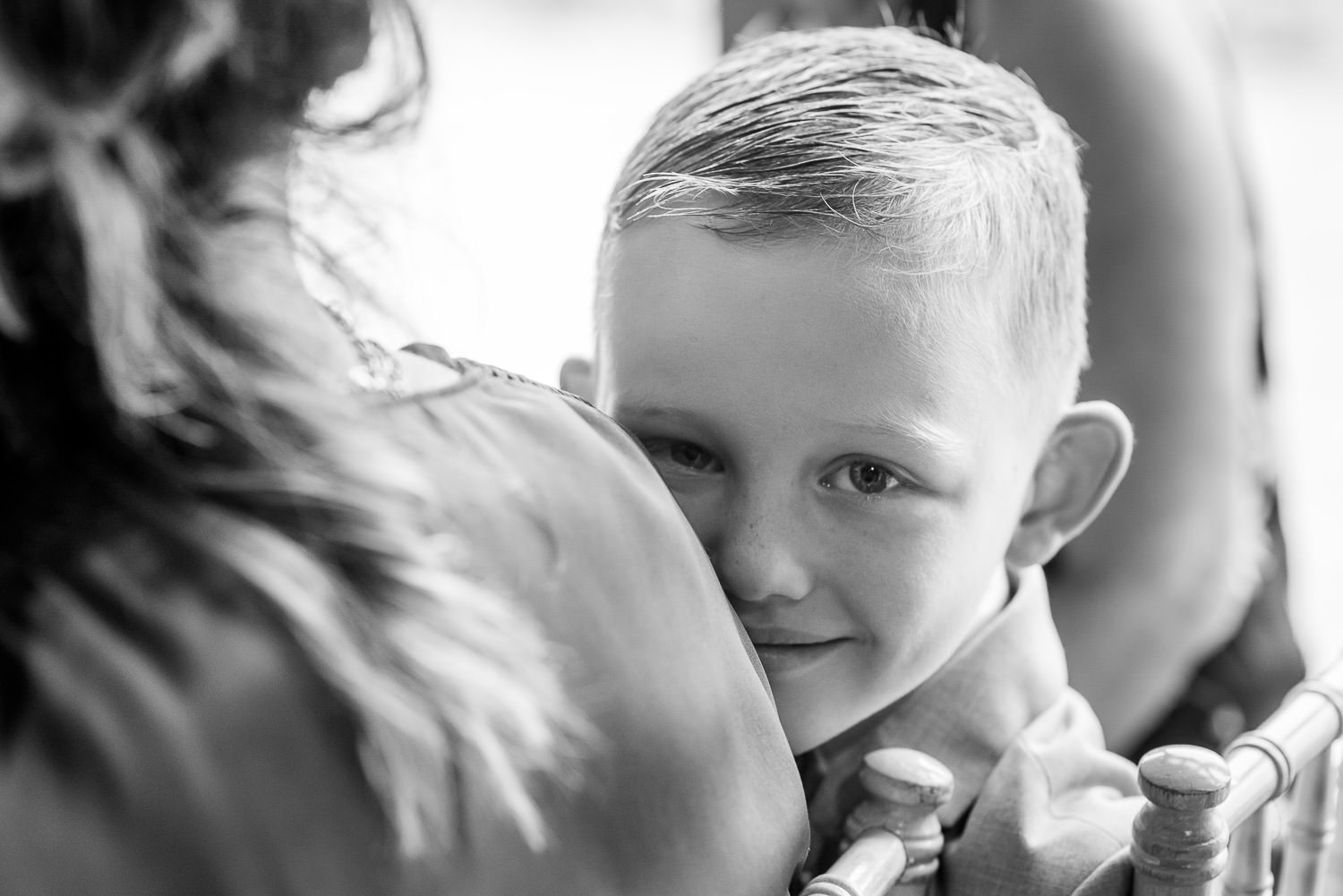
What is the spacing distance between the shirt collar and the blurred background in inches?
17.2

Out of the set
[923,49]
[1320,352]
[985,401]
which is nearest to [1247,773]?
[985,401]

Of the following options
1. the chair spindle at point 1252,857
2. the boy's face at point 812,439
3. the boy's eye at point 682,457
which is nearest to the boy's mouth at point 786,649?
the boy's face at point 812,439

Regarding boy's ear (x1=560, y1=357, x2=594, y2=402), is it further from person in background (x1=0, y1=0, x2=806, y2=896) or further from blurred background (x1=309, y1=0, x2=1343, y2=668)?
person in background (x1=0, y1=0, x2=806, y2=896)

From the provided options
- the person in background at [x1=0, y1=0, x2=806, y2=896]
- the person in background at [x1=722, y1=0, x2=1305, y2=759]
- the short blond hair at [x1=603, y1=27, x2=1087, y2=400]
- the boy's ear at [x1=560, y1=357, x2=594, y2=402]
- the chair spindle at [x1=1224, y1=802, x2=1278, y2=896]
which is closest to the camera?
the person in background at [x1=0, y1=0, x2=806, y2=896]

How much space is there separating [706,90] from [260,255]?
1.84 ft

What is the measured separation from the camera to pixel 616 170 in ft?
10.8

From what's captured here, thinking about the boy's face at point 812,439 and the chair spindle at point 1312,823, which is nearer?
the boy's face at point 812,439

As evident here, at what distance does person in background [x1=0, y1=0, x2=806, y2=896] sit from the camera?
44cm

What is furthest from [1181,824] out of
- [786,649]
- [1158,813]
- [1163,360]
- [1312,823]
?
[1163,360]

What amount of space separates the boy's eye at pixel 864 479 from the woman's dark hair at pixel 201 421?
37 cm

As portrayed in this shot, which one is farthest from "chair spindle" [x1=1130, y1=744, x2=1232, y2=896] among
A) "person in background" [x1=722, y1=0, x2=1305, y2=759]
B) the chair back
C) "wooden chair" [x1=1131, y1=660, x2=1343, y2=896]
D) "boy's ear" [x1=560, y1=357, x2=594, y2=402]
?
"person in background" [x1=722, y1=0, x2=1305, y2=759]

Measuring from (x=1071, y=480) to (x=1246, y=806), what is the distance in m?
0.28

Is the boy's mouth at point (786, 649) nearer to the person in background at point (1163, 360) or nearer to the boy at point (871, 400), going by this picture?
the boy at point (871, 400)

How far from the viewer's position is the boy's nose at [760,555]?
2.71 ft
